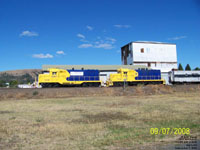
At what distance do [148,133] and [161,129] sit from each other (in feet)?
2.71

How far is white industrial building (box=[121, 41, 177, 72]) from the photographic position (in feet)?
222

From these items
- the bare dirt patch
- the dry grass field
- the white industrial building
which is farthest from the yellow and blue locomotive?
the white industrial building

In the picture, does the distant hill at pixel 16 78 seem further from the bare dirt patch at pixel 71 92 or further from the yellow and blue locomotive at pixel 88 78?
the bare dirt patch at pixel 71 92

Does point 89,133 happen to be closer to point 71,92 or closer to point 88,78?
point 71,92

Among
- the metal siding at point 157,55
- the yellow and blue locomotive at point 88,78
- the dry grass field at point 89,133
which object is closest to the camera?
the dry grass field at point 89,133

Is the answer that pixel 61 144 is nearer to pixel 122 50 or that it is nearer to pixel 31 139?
pixel 31 139

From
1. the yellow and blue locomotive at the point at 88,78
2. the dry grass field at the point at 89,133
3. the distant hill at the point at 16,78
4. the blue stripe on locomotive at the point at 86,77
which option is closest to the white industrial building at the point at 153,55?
the yellow and blue locomotive at the point at 88,78

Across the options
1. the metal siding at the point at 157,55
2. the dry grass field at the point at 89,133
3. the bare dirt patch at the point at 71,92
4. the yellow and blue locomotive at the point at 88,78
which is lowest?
the dry grass field at the point at 89,133

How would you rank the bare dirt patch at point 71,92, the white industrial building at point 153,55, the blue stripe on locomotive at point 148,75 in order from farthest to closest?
the white industrial building at point 153,55, the blue stripe on locomotive at point 148,75, the bare dirt patch at point 71,92

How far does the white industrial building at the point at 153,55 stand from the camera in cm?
6775

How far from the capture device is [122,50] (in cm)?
7850

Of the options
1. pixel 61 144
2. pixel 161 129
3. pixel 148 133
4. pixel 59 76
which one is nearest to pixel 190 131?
pixel 161 129

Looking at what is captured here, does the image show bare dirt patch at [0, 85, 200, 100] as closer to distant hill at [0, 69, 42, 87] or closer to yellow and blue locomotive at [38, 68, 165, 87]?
yellow and blue locomotive at [38, 68, 165, 87]

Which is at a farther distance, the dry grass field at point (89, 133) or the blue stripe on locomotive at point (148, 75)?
the blue stripe on locomotive at point (148, 75)
